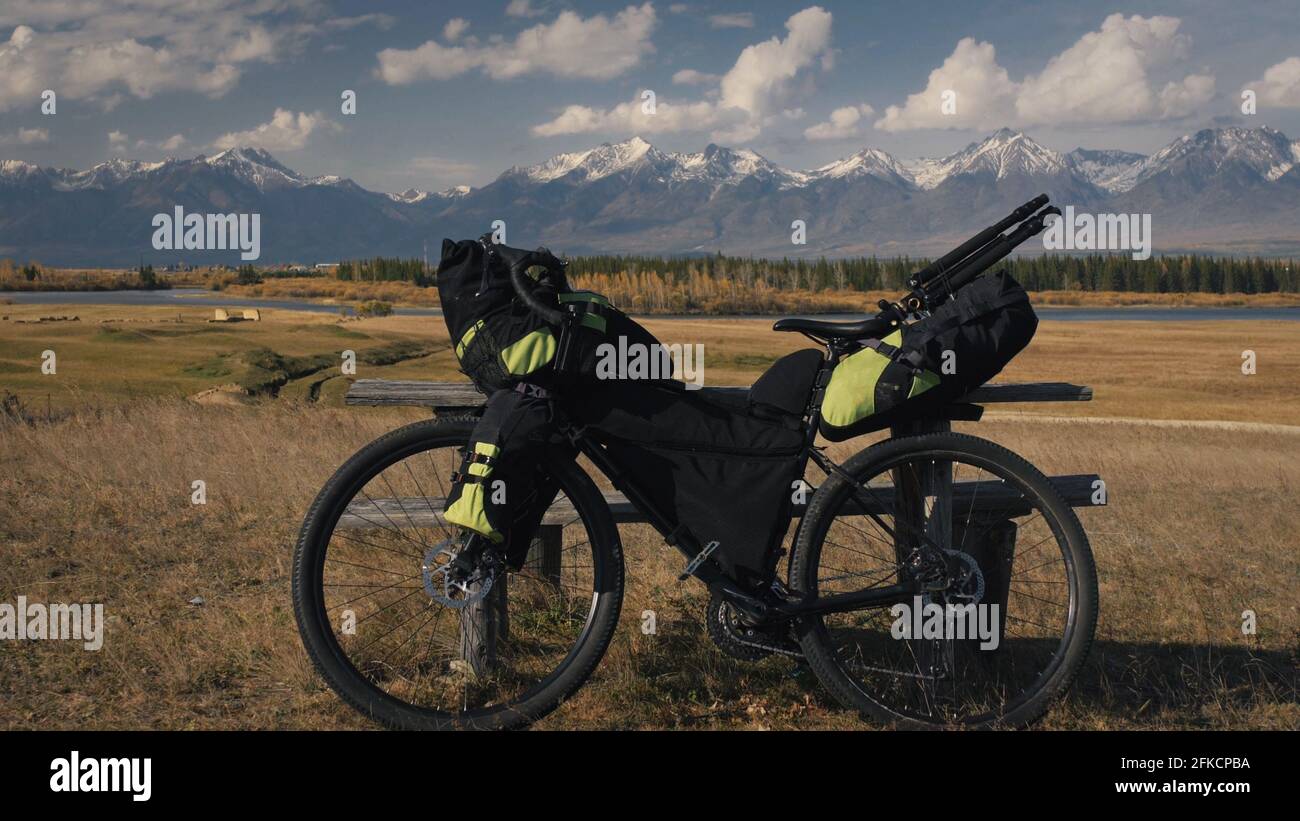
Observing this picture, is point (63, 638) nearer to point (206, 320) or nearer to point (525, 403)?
point (525, 403)

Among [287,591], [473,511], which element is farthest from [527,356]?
[287,591]

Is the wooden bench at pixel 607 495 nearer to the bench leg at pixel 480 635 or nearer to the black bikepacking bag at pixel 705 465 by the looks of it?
the black bikepacking bag at pixel 705 465

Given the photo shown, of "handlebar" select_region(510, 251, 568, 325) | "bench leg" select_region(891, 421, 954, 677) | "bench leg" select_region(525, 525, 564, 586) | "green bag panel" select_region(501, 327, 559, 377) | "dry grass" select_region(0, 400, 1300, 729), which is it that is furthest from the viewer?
"bench leg" select_region(525, 525, 564, 586)

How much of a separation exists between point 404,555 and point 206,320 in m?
67.9

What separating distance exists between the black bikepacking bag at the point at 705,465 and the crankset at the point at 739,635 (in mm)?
162

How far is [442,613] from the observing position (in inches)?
201

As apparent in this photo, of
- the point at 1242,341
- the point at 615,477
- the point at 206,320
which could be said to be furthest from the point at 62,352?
the point at 1242,341

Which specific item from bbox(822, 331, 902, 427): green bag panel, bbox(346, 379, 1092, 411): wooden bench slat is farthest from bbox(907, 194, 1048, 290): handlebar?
bbox(346, 379, 1092, 411): wooden bench slat

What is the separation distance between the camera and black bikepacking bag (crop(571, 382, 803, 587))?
4.18 m

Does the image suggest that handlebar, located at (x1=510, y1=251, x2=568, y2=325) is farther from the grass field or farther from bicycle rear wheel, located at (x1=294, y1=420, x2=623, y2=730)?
the grass field

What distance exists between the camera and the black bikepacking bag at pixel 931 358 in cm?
412

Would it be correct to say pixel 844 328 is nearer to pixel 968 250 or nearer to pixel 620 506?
pixel 968 250

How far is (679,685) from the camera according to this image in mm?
4699

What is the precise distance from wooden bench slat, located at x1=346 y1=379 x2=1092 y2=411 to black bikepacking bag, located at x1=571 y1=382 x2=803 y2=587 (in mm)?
497
